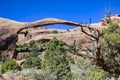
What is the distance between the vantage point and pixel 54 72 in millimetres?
35062

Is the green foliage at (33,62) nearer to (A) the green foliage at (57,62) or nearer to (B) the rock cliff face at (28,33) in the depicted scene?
(B) the rock cliff face at (28,33)

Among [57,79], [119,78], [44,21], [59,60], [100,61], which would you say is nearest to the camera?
[44,21]

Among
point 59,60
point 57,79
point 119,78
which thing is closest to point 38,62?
point 59,60

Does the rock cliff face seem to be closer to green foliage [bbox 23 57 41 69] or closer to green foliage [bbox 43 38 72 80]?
green foliage [bbox 43 38 72 80]

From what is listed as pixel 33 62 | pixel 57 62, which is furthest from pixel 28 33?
pixel 57 62

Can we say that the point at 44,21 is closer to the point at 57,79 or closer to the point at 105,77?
the point at 105,77

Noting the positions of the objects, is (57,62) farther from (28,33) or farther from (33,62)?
(28,33)

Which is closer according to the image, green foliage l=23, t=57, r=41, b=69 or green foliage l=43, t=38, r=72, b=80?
green foliage l=43, t=38, r=72, b=80

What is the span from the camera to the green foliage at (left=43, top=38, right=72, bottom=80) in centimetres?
3512

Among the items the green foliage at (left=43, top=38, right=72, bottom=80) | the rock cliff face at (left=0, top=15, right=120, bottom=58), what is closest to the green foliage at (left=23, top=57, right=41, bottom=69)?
the rock cliff face at (left=0, top=15, right=120, bottom=58)

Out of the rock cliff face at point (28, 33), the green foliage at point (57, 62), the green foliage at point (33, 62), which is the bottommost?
the green foliage at point (33, 62)

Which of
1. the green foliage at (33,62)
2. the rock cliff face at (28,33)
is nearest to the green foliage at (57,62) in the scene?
the rock cliff face at (28,33)

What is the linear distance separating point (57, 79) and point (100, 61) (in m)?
26.0

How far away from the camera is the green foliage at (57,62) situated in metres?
35.1
